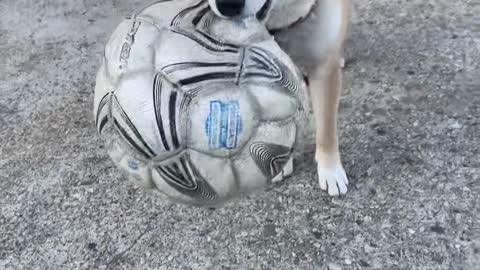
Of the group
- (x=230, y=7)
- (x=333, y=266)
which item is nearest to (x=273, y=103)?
(x=230, y=7)

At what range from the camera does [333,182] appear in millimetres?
2262

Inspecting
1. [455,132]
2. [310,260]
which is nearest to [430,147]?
[455,132]

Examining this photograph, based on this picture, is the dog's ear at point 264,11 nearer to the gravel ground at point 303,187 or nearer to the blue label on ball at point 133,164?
the blue label on ball at point 133,164

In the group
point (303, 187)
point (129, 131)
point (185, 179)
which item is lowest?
point (303, 187)

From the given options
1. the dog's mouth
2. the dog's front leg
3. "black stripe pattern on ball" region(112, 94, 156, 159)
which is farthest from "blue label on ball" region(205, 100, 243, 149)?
the dog's front leg

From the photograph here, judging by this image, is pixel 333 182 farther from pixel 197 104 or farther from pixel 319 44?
pixel 197 104

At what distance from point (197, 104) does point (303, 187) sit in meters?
0.99

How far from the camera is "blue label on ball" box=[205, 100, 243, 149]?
1.42 meters

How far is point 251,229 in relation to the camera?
2160mm

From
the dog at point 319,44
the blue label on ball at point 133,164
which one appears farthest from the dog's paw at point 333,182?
the blue label on ball at point 133,164

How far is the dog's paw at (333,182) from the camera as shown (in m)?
2.26

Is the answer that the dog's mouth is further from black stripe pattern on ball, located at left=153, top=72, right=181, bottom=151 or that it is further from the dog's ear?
black stripe pattern on ball, located at left=153, top=72, right=181, bottom=151

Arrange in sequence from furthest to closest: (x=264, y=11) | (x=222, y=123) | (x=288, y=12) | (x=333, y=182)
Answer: (x=333, y=182)
(x=288, y=12)
(x=264, y=11)
(x=222, y=123)

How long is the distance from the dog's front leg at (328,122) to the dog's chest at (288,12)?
0.20 meters
